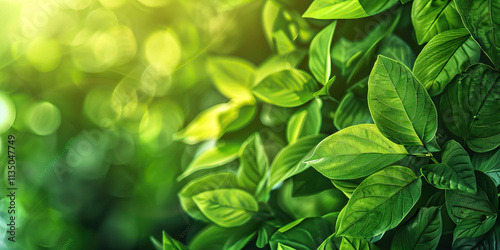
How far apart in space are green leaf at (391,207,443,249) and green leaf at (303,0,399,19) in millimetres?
176

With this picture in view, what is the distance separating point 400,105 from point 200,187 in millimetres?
213

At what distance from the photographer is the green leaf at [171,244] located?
1.39 feet

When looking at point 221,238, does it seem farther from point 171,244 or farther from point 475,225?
point 475,225

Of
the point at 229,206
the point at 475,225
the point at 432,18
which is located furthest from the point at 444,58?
the point at 229,206

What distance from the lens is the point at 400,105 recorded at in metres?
0.31

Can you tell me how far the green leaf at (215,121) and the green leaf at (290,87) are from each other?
0.10 feet

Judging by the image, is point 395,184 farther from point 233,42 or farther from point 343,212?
point 233,42

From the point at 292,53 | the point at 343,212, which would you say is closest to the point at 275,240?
Result: the point at 343,212

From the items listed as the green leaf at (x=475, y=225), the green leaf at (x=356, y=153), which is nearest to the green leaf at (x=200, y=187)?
the green leaf at (x=356, y=153)

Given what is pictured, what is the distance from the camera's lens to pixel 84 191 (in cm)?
44

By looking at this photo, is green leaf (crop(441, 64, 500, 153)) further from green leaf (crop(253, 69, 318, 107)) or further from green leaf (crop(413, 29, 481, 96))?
green leaf (crop(253, 69, 318, 107))

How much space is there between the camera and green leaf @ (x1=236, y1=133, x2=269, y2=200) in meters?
0.40

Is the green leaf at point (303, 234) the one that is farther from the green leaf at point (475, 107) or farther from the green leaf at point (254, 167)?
the green leaf at point (475, 107)

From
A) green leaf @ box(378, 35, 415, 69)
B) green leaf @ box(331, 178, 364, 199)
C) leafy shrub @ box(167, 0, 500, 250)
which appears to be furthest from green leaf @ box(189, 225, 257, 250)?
green leaf @ box(378, 35, 415, 69)
